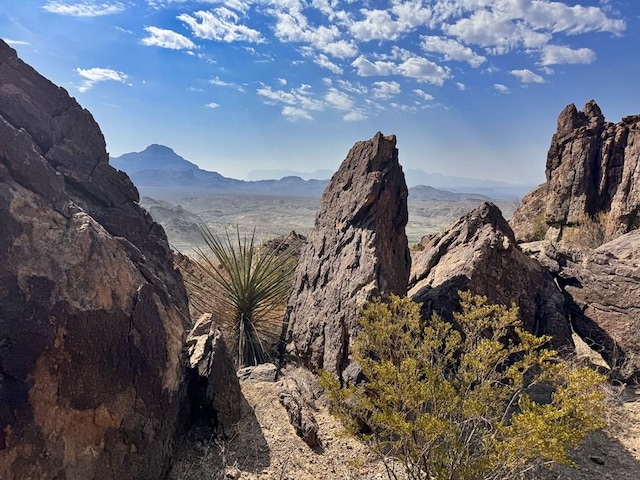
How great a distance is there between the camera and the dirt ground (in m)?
4.29

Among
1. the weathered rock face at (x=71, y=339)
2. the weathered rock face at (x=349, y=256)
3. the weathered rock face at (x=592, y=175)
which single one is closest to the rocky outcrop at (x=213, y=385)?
the weathered rock face at (x=71, y=339)

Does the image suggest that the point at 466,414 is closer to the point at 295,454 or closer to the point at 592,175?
the point at 295,454

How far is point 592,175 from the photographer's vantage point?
17906mm

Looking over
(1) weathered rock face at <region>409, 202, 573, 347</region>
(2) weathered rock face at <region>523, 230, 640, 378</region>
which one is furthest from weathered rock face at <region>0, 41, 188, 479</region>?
(2) weathered rock face at <region>523, 230, 640, 378</region>

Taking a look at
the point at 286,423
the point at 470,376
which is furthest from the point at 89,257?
the point at 470,376

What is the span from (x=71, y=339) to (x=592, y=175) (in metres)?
19.2

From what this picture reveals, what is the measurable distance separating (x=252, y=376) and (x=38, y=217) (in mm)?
3670

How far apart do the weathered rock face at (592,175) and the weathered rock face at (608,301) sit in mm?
8433

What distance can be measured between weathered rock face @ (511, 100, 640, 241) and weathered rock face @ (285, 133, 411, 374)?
38.2 ft

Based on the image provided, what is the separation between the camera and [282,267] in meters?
9.02

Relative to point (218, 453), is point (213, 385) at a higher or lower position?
higher

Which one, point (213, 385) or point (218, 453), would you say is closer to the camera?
point (218, 453)

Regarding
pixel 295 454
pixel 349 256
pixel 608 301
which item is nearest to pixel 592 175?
pixel 608 301

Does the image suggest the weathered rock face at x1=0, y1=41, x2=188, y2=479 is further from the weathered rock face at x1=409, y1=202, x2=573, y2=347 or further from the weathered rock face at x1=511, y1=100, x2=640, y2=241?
the weathered rock face at x1=511, y1=100, x2=640, y2=241
